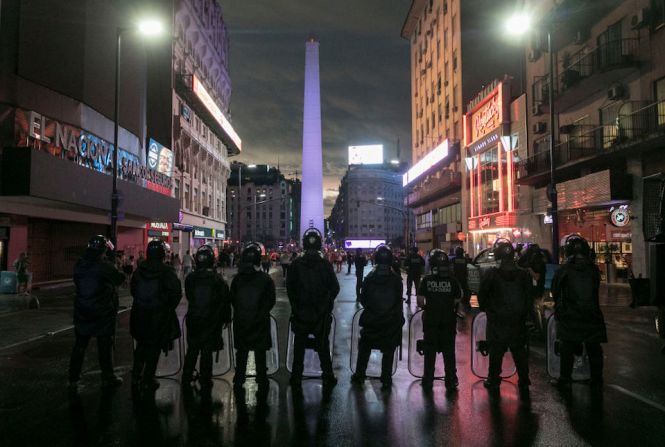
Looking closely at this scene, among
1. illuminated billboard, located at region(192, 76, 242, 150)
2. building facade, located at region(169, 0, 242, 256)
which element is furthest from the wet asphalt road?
illuminated billboard, located at region(192, 76, 242, 150)

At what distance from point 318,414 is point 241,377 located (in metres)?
1.28

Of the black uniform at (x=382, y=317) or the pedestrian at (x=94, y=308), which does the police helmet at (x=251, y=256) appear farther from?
the pedestrian at (x=94, y=308)

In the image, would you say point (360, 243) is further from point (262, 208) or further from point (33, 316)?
point (33, 316)

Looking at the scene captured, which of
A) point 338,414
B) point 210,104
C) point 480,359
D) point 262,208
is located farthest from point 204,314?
point 262,208

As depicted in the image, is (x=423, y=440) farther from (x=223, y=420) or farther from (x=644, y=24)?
(x=644, y=24)

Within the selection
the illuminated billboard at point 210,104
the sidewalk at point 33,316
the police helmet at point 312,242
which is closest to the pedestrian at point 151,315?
the police helmet at point 312,242

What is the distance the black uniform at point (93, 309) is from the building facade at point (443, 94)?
36607 mm

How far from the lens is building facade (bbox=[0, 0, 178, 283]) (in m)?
18.4

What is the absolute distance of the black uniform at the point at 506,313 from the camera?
589 cm

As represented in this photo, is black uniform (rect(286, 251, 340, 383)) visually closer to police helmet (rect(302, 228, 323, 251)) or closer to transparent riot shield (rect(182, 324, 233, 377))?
police helmet (rect(302, 228, 323, 251))

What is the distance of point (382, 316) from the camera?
6.05 metres

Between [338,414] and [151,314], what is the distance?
98.9 inches

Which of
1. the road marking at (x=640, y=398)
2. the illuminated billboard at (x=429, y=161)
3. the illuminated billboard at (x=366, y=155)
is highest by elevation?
the illuminated billboard at (x=366, y=155)

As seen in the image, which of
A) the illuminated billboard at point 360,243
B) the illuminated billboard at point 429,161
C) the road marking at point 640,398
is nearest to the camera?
the road marking at point 640,398
